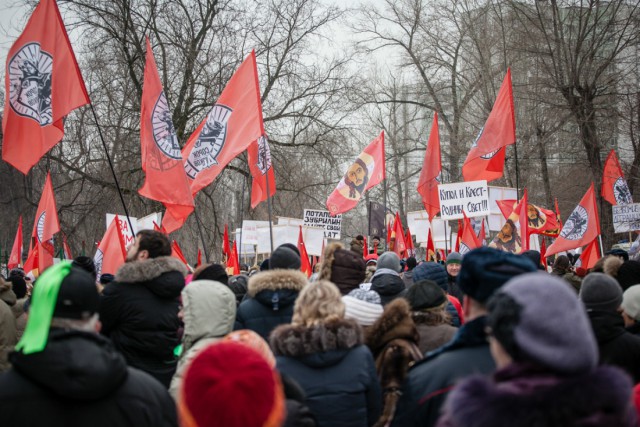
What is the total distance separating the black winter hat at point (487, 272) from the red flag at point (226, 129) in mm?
7381

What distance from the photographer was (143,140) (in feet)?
32.4

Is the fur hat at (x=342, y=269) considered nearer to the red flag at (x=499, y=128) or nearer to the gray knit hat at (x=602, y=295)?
the gray knit hat at (x=602, y=295)

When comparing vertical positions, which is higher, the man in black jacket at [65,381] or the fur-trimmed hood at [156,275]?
the fur-trimmed hood at [156,275]

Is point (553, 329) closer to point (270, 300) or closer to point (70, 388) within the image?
point (70, 388)

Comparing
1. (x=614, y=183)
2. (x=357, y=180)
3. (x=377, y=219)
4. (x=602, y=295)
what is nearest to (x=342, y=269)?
(x=602, y=295)

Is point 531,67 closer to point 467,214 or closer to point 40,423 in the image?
point 467,214

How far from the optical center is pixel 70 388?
2553 mm

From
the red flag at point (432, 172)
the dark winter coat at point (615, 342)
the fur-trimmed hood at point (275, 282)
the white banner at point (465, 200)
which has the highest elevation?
the red flag at point (432, 172)

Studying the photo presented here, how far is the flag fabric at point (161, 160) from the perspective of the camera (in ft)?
31.1

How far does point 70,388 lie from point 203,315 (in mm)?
1823

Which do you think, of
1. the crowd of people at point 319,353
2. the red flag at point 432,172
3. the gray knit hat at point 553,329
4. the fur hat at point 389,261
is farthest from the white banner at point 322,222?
the gray knit hat at point 553,329

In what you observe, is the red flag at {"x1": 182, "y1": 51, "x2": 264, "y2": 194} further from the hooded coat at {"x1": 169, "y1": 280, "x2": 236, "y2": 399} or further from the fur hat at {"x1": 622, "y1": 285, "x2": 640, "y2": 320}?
the fur hat at {"x1": 622, "y1": 285, "x2": 640, "y2": 320}

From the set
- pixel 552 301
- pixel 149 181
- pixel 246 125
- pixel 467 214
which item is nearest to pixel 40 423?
pixel 552 301

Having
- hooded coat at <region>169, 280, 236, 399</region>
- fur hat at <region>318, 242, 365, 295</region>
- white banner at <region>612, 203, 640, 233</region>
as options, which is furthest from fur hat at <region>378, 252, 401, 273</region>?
white banner at <region>612, 203, 640, 233</region>
